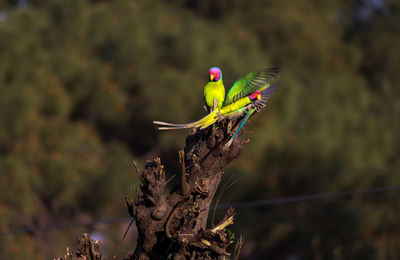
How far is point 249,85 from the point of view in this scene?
7.79 feet

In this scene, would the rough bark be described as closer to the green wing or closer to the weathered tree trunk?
the weathered tree trunk

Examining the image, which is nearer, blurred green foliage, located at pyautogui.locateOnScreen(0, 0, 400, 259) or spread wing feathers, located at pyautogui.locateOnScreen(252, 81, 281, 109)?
spread wing feathers, located at pyautogui.locateOnScreen(252, 81, 281, 109)

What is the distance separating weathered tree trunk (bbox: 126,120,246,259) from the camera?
2.36m

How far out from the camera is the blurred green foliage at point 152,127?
1092cm

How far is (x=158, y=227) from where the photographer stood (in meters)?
2.42

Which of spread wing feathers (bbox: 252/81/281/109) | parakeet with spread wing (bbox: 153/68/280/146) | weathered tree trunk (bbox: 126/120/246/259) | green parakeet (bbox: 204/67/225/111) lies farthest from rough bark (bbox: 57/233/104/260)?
spread wing feathers (bbox: 252/81/281/109)

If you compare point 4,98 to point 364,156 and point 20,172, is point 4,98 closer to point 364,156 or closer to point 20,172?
point 20,172

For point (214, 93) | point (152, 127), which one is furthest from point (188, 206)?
point (152, 127)

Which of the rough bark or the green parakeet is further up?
the green parakeet

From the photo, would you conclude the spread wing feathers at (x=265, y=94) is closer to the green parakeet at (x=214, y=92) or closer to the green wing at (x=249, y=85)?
the green wing at (x=249, y=85)

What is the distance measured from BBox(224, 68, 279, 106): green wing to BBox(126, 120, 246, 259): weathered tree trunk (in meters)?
0.14

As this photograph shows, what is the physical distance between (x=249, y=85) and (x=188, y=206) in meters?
0.58

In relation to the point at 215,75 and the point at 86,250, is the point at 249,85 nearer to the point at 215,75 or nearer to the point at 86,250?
the point at 215,75

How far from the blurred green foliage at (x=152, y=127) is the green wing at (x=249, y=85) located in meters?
6.46
